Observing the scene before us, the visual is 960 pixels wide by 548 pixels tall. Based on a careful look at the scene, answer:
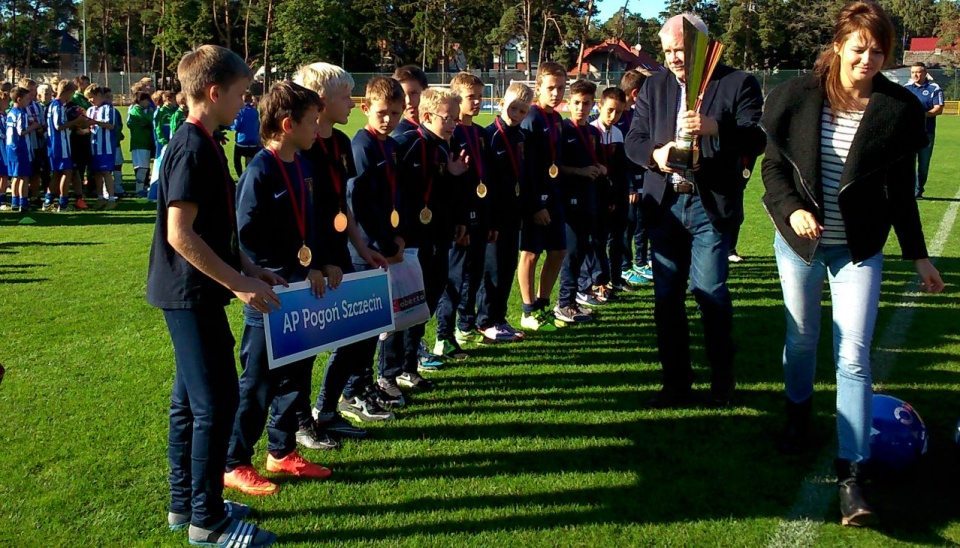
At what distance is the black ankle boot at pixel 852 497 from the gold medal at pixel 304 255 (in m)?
2.72

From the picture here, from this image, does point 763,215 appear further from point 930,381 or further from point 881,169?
point 881,169

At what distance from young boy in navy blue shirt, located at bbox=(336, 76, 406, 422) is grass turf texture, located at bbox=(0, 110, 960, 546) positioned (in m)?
0.31

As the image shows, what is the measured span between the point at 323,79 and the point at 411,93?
4.59 ft

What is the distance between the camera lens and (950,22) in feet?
240

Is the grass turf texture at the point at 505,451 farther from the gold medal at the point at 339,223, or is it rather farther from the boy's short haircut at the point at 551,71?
the boy's short haircut at the point at 551,71

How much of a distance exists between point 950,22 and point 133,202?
7657 cm

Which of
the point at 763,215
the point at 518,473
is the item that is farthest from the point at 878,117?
the point at 763,215

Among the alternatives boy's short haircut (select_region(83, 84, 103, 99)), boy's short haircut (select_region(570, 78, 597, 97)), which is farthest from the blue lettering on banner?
boy's short haircut (select_region(83, 84, 103, 99))

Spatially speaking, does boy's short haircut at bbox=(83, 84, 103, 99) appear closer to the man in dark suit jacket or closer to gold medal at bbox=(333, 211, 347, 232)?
the man in dark suit jacket

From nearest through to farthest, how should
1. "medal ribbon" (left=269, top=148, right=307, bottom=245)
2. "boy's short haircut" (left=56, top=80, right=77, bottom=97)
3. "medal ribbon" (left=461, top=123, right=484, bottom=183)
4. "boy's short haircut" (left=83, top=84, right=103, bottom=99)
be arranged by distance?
"medal ribbon" (left=269, top=148, right=307, bottom=245) < "medal ribbon" (left=461, top=123, right=484, bottom=183) < "boy's short haircut" (left=56, top=80, right=77, bottom=97) < "boy's short haircut" (left=83, top=84, right=103, bottom=99)

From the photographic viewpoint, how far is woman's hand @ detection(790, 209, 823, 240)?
4.11 metres

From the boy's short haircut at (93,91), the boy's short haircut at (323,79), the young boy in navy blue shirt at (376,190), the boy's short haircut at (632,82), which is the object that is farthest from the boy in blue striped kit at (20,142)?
the boy's short haircut at (323,79)

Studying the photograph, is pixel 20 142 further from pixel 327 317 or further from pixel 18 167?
pixel 327 317

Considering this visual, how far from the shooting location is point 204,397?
3613 millimetres
